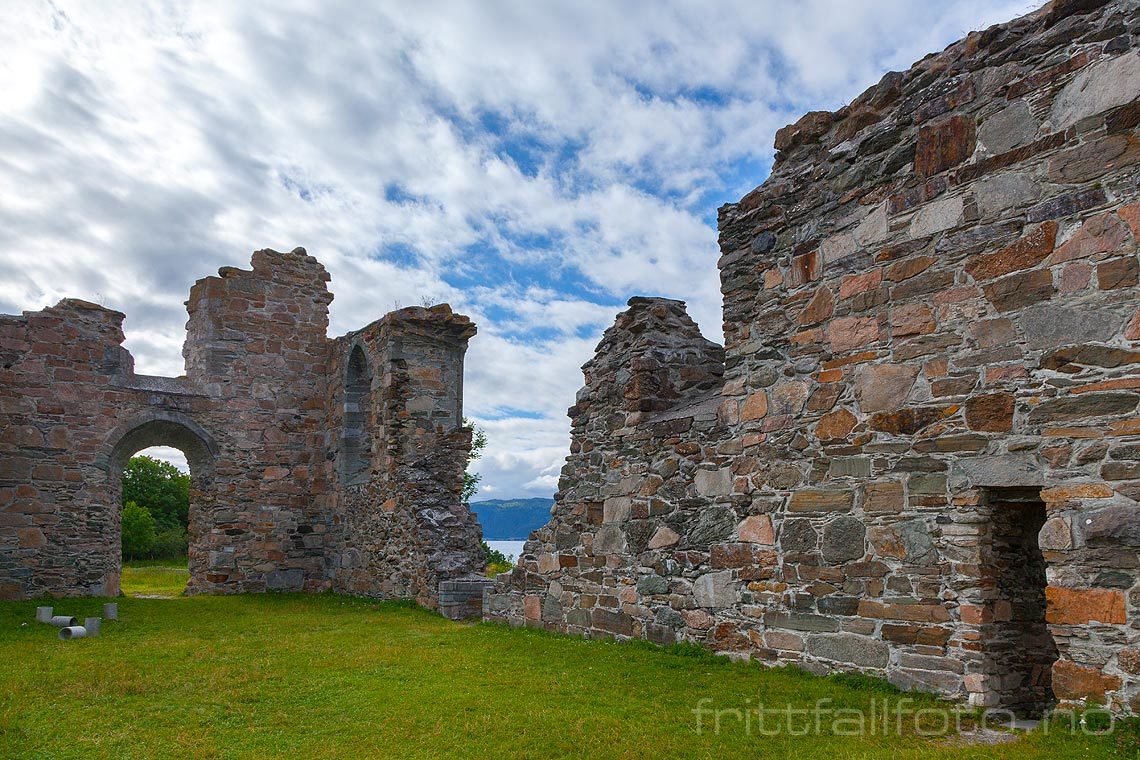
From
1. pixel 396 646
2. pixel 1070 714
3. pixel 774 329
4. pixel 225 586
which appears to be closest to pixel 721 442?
pixel 774 329

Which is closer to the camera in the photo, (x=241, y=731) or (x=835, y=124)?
(x=241, y=731)

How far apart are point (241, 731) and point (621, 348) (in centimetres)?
593

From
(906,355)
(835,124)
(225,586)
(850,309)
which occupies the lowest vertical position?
(225,586)

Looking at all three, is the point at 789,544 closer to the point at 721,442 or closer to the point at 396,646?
the point at 721,442

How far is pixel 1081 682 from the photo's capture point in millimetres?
5109

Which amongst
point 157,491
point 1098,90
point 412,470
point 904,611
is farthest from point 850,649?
point 157,491

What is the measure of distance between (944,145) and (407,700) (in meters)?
6.11

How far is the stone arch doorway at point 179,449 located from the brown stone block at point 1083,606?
15084mm

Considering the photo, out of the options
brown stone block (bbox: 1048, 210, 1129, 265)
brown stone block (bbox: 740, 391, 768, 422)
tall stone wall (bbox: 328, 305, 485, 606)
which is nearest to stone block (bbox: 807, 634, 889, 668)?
brown stone block (bbox: 740, 391, 768, 422)

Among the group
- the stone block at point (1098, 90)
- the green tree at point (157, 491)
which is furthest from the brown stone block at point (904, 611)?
the green tree at point (157, 491)

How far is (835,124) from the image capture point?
7.41 meters

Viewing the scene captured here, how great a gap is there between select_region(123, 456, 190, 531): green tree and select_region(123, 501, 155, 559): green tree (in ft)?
9.81

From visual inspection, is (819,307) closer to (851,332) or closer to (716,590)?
(851,332)

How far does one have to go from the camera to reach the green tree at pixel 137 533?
31.1 meters
